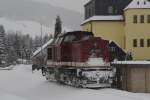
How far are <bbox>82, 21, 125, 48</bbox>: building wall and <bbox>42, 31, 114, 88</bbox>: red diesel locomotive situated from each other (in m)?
40.3

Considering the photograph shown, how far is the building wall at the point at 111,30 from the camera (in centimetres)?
8175

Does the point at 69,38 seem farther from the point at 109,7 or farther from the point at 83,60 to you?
the point at 109,7

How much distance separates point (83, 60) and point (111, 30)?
150ft

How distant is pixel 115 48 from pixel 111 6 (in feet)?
36.5

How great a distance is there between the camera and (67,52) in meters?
40.8

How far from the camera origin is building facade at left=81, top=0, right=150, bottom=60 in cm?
7794

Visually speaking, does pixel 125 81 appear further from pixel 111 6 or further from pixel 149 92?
pixel 111 6

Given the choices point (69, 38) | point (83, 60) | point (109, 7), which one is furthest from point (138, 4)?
point (83, 60)

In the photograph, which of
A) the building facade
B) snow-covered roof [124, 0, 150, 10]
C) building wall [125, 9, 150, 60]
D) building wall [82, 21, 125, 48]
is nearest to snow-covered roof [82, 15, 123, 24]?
the building facade

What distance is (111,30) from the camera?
270 ft

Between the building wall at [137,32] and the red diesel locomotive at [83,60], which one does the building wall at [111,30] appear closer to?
the building wall at [137,32]

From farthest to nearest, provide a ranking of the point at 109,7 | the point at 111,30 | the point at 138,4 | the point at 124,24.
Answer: the point at 109,7, the point at 111,30, the point at 124,24, the point at 138,4

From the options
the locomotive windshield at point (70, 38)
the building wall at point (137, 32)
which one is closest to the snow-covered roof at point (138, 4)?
the building wall at point (137, 32)

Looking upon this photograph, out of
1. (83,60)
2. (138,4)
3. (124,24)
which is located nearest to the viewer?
(83,60)
